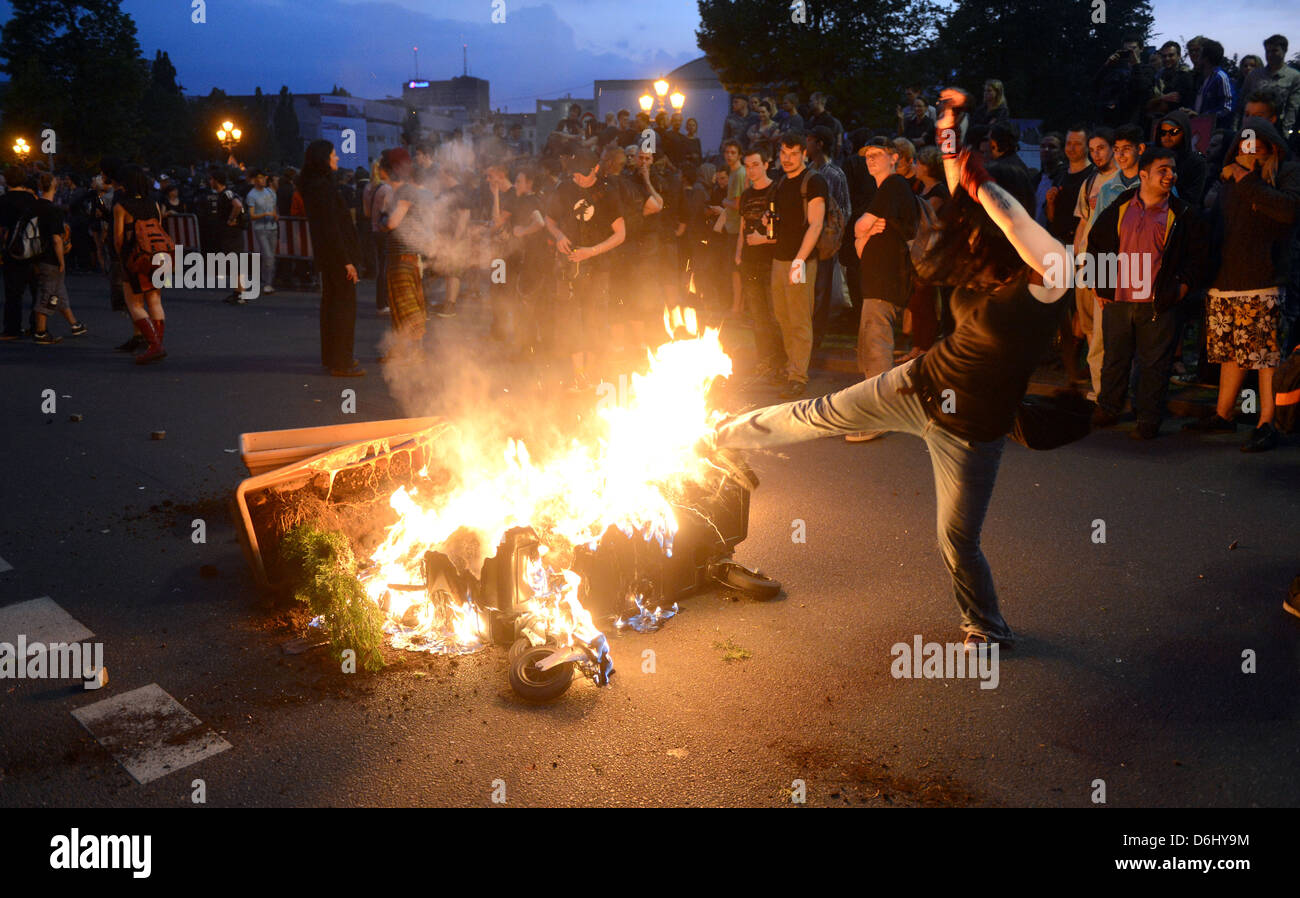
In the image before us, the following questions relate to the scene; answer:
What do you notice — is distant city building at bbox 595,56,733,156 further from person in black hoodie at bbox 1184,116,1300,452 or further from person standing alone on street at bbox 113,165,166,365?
person in black hoodie at bbox 1184,116,1300,452

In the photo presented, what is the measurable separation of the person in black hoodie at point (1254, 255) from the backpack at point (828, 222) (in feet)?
9.92

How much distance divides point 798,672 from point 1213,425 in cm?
567

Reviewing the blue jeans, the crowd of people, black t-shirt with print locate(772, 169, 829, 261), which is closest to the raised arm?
the crowd of people

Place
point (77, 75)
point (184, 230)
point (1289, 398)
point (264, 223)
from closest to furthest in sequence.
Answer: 1. point (1289, 398)
2. point (264, 223)
3. point (184, 230)
4. point (77, 75)

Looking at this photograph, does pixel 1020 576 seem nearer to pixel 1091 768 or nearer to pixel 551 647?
pixel 1091 768

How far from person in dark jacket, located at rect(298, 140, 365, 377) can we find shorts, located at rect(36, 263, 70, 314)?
460 centimetres

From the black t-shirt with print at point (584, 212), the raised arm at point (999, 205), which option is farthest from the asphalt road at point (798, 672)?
the black t-shirt with print at point (584, 212)

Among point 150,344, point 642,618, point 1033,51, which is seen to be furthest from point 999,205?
point 1033,51

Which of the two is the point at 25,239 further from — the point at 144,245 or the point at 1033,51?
the point at 1033,51

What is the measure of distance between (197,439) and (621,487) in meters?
4.77

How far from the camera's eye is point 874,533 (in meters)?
6.01

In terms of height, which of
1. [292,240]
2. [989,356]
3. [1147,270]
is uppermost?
[292,240]

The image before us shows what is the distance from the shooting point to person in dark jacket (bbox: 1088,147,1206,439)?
24.8ft

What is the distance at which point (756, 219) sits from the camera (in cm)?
936
